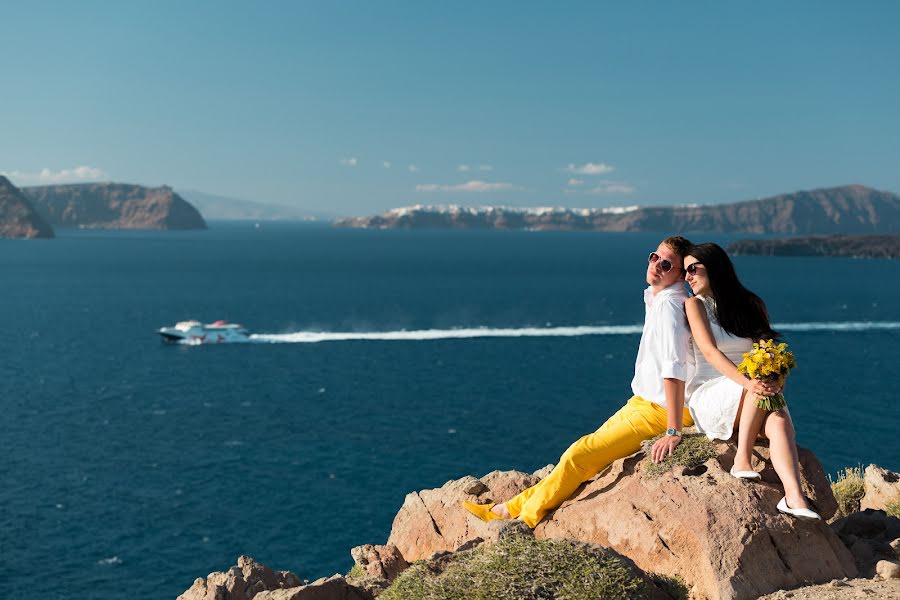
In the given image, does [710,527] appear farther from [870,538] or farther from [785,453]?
[870,538]

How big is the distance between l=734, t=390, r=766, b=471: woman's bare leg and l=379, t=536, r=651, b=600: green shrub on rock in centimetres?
195

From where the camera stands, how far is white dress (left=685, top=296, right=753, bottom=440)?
9.44m

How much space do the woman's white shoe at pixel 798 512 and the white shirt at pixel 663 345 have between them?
67.5 inches

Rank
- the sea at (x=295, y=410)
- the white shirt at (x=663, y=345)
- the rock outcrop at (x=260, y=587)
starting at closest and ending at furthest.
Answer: the rock outcrop at (x=260, y=587)
the white shirt at (x=663, y=345)
the sea at (x=295, y=410)

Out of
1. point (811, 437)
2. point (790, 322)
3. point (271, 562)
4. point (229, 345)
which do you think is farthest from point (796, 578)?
point (790, 322)

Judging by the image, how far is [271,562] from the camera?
33.8 m

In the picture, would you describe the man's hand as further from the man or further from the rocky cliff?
the rocky cliff

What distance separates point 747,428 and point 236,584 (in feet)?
23.5

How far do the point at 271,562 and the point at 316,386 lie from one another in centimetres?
3127

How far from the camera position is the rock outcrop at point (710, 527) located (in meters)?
8.52

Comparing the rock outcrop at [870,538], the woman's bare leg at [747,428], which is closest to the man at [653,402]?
the woman's bare leg at [747,428]

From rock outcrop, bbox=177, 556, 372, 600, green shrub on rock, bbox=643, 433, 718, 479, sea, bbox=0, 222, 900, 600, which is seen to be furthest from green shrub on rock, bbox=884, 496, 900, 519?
sea, bbox=0, 222, 900, 600

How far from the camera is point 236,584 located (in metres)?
11.0

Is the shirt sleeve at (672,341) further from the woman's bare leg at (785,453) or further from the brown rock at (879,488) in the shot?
the brown rock at (879,488)
